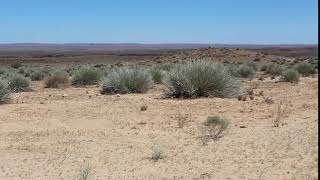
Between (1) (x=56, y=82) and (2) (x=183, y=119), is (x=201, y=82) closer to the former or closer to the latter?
(2) (x=183, y=119)

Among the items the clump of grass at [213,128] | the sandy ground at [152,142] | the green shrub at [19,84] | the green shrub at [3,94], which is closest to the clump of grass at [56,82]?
the green shrub at [19,84]

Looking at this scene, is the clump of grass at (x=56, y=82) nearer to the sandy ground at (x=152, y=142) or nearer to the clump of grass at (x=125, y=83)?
the clump of grass at (x=125, y=83)

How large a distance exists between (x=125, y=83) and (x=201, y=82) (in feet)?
12.8

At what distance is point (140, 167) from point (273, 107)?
8718 millimetres

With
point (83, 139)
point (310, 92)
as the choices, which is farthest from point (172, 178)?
point (310, 92)

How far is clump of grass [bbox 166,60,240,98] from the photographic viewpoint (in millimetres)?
20297

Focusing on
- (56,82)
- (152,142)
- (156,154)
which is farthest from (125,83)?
(156,154)

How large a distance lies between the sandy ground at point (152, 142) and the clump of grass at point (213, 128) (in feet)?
0.54

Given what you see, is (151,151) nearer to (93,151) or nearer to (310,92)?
(93,151)

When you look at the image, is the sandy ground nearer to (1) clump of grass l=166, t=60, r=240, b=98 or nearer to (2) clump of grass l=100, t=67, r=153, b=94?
(1) clump of grass l=166, t=60, r=240, b=98

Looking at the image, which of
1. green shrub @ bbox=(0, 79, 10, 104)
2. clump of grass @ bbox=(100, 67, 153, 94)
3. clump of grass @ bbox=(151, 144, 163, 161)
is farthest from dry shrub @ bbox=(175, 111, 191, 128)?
clump of grass @ bbox=(100, 67, 153, 94)

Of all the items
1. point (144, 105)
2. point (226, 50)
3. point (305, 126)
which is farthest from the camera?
point (226, 50)

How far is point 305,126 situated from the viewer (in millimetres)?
12945

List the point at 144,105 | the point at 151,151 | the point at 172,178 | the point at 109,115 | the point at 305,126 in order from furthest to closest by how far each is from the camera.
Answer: the point at 144,105 < the point at 109,115 < the point at 305,126 < the point at 151,151 < the point at 172,178
